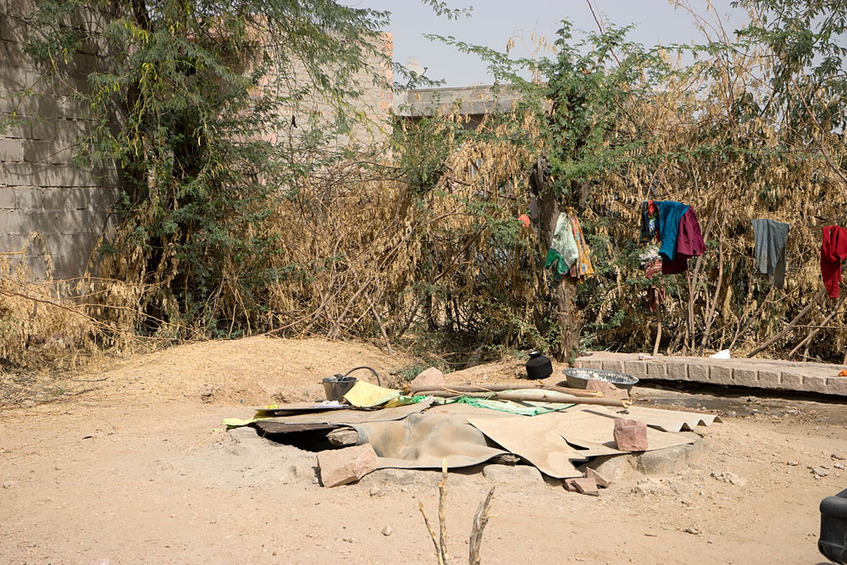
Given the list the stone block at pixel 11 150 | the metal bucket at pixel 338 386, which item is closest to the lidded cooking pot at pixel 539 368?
the metal bucket at pixel 338 386

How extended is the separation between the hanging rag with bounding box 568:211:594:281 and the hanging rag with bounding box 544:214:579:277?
0.17 ft

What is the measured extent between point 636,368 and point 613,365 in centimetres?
22

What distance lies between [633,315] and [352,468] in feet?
17.3

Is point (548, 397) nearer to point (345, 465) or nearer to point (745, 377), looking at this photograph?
point (345, 465)

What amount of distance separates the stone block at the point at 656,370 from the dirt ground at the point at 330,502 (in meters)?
1.25

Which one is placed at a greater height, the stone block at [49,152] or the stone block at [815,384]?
the stone block at [49,152]

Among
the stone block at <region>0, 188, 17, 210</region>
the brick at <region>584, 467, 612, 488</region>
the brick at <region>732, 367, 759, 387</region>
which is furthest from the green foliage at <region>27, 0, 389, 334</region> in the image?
the brick at <region>584, 467, 612, 488</region>

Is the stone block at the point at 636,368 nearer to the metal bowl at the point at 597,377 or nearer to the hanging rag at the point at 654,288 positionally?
the metal bowl at the point at 597,377

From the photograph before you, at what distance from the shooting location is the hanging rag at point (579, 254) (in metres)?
8.40

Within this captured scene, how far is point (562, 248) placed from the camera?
8352 mm

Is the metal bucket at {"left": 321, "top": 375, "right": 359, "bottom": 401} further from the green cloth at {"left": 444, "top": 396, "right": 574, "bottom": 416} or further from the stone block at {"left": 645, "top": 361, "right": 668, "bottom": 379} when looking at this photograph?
the stone block at {"left": 645, "top": 361, "right": 668, "bottom": 379}

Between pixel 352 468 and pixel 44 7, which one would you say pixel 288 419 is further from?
pixel 44 7

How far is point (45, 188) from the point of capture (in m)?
8.91

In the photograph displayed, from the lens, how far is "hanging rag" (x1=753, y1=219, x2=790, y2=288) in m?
8.27
